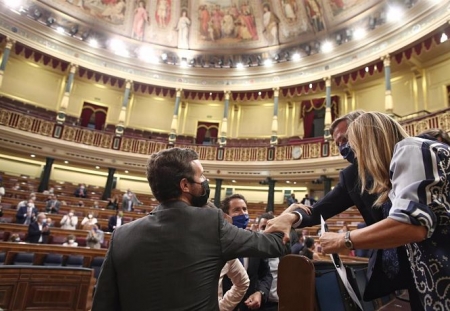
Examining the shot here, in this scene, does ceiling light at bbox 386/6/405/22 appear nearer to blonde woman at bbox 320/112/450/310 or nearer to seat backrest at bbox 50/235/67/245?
blonde woman at bbox 320/112/450/310

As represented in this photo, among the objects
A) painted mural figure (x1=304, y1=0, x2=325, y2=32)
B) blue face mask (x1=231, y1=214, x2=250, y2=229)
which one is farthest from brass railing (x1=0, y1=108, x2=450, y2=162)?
blue face mask (x1=231, y1=214, x2=250, y2=229)

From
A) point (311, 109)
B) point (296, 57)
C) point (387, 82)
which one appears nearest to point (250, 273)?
point (387, 82)

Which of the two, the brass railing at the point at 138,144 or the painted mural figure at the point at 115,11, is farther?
the painted mural figure at the point at 115,11

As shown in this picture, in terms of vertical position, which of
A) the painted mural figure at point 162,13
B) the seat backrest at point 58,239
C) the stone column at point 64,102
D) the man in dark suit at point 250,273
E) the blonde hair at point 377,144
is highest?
the painted mural figure at point 162,13

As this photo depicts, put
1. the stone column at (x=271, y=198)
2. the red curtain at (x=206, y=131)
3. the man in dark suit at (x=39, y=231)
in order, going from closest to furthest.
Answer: the man in dark suit at (x=39, y=231) → the stone column at (x=271, y=198) → the red curtain at (x=206, y=131)

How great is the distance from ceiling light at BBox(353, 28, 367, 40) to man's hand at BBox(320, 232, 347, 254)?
515 inches

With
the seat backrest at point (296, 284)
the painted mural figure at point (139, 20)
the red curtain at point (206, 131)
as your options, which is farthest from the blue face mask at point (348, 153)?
the painted mural figure at point (139, 20)

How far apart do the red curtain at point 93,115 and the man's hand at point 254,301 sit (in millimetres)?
15773

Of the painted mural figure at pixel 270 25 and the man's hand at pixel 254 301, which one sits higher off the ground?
the painted mural figure at pixel 270 25

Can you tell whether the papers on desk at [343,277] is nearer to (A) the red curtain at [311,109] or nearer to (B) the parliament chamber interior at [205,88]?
(B) the parliament chamber interior at [205,88]

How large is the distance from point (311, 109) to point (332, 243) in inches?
588

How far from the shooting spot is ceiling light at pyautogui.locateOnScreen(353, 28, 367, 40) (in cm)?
1216

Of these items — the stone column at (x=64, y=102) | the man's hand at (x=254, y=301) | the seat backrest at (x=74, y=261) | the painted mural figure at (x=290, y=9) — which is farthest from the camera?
the painted mural figure at (x=290, y=9)

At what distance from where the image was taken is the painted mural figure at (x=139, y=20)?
15.7m
